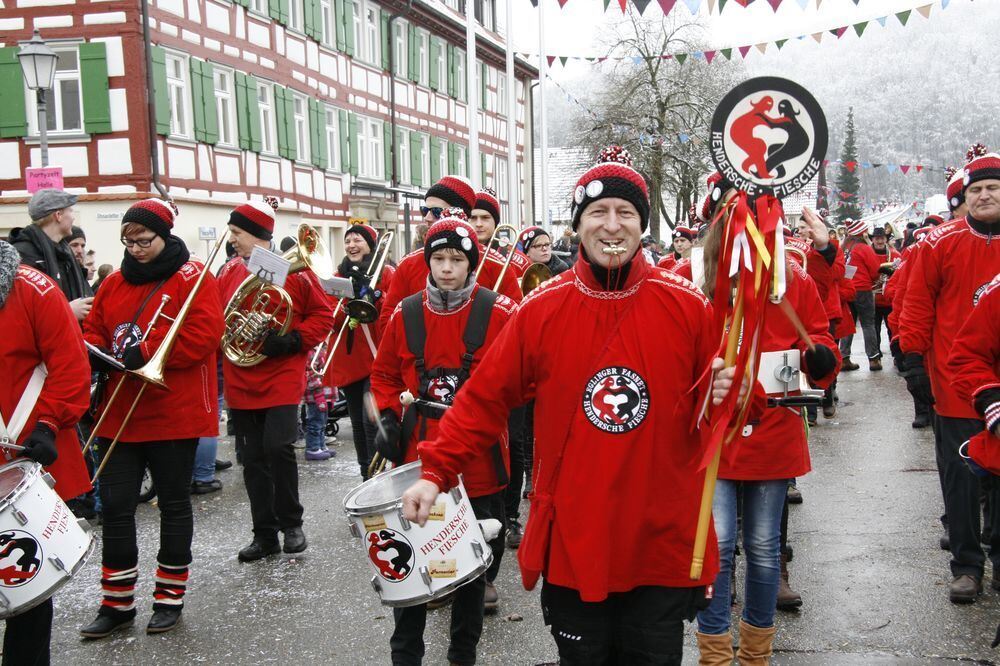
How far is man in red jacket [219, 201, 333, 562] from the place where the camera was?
6.36 metres

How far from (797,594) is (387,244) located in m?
4.06

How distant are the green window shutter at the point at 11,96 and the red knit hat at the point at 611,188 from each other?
1896cm

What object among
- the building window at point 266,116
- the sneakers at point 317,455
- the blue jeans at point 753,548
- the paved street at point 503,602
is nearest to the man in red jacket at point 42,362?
the paved street at point 503,602

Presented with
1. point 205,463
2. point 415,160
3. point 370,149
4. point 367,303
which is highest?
point 370,149

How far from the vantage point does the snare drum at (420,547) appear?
148 inches

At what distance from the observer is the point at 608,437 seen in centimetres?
306

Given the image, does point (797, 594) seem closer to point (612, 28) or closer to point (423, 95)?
point (423, 95)

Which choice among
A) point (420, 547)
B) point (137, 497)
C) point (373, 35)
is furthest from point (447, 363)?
point (373, 35)

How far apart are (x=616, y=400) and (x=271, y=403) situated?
375 cm

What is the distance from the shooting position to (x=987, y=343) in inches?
163

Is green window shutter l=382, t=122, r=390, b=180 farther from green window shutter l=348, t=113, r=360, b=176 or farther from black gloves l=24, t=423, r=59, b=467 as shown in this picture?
black gloves l=24, t=423, r=59, b=467

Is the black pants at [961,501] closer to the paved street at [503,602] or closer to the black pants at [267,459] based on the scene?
the paved street at [503,602]

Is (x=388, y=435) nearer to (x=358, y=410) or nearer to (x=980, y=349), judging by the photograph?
(x=980, y=349)

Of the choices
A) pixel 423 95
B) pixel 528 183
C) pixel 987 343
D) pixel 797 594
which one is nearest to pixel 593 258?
pixel 987 343
